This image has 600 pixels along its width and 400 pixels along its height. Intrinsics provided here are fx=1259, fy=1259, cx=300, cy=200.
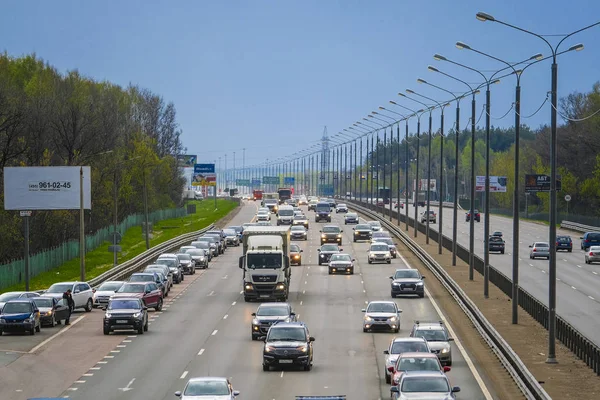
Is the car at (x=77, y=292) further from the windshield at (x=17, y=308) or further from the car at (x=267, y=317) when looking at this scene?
the car at (x=267, y=317)

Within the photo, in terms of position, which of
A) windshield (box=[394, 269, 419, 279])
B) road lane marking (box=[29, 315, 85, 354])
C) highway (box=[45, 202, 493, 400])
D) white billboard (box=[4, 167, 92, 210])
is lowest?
road lane marking (box=[29, 315, 85, 354])

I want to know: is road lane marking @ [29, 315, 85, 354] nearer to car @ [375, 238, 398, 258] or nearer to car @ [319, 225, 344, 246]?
car @ [375, 238, 398, 258]

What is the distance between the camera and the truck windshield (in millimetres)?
61688

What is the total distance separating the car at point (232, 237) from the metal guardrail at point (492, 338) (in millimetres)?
20841

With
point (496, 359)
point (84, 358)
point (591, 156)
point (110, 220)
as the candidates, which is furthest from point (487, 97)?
point (591, 156)

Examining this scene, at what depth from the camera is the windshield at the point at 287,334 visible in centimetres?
3838

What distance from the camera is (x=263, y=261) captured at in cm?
6181

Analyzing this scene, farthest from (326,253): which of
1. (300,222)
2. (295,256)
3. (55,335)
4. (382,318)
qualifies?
(55,335)

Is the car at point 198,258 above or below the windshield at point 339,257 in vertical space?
below

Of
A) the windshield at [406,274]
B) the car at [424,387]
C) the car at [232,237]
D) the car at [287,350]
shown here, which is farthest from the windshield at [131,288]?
the car at [232,237]

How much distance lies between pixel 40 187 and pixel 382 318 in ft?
133

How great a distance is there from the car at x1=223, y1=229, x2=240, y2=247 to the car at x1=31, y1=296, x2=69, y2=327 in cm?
4953

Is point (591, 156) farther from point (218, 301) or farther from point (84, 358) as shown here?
point (84, 358)

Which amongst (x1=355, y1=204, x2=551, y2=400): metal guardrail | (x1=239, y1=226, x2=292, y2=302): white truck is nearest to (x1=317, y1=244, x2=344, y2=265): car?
(x1=355, y1=204, x2=551, y2=400): metal guardrail
